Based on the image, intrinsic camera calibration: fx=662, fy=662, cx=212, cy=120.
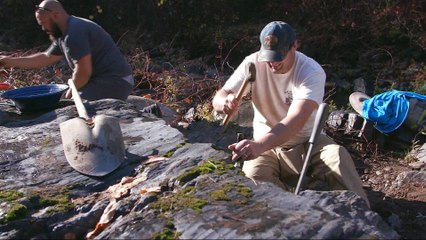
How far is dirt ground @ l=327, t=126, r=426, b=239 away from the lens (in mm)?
4258

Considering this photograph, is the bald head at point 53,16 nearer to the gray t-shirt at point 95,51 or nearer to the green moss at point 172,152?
the gray t-shirt at point 95,51

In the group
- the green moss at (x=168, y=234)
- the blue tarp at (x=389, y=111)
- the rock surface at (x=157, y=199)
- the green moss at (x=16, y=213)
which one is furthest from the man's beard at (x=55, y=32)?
the green moss at (x=168, y=234)

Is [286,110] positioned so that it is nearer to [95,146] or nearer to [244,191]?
[244,191]

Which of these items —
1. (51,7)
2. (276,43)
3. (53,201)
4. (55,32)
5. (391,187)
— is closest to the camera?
(53,201)

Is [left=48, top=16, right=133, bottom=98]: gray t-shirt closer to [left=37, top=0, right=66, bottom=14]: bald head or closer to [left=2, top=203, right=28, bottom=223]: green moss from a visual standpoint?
[left=37, top=0, right=66, bottom=14]: bald head

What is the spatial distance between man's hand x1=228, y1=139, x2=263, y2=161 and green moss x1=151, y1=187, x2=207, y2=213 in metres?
0.29

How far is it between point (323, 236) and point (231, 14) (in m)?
9.53

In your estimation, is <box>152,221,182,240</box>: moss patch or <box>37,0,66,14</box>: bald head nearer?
<box>152,221,182,240</box>: moss patch

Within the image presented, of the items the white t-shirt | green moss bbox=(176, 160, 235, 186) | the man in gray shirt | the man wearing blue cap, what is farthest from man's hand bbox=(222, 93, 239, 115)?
the man in gray shirt

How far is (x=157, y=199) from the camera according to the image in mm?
3207

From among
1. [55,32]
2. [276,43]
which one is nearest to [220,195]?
[276,43]

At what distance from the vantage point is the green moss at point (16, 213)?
331 centimetres

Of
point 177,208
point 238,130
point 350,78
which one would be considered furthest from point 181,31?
point 177,208

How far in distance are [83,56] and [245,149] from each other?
2552 mm
